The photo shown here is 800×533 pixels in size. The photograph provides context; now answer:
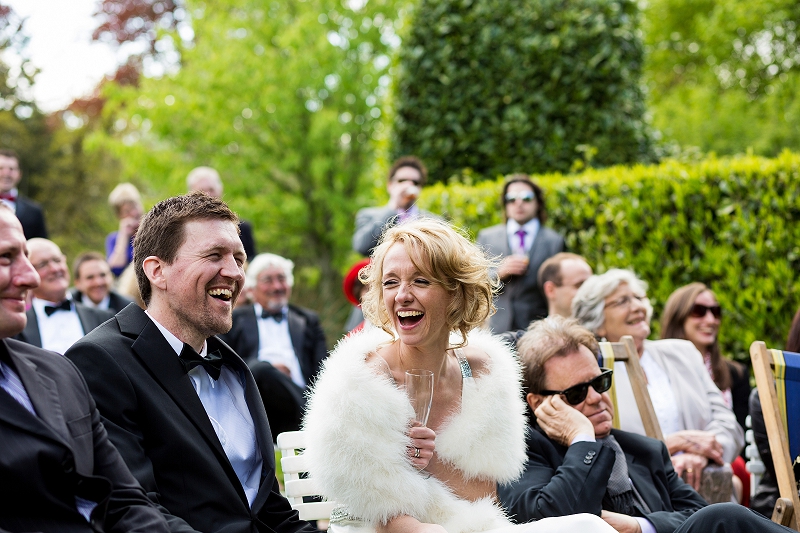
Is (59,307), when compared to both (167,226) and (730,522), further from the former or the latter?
(730,522)

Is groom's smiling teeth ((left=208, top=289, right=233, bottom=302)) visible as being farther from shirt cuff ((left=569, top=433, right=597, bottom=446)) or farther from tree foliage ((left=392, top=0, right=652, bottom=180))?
tree foliage ((left=392, top=0, right=652, bottom=180))

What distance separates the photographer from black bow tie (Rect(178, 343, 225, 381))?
3.30 meters

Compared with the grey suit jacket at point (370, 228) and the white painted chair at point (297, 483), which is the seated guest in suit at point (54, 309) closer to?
the grey suit jacket at point (370, 228)

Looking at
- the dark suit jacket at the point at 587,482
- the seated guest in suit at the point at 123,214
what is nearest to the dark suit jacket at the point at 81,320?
the seated guest in suit at the point at 123,214

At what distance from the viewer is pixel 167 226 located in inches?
135

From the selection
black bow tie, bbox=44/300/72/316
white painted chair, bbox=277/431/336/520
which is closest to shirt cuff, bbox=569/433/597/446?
white painted chair, bbox=277/431/336/520

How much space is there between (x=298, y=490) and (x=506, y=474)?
38.8 inches

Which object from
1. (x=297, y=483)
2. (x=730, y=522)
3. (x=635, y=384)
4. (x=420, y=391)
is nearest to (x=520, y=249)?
(x=635, y=384)

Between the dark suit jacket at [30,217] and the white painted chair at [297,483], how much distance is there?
5.31 metres

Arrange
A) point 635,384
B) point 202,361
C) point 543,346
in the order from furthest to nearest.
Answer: point 635,384 < point 543,346 < point 202,361

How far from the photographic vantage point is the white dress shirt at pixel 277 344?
25.9ft

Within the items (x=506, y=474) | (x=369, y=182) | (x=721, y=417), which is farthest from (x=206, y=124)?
(x=506, y=474)

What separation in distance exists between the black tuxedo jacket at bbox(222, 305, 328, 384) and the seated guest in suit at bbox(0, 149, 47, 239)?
2236mm

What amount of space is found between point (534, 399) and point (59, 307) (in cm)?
447
